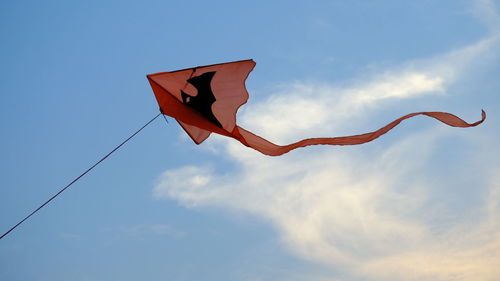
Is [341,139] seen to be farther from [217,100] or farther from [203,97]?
[203,97]

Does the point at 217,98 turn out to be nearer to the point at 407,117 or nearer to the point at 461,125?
the point at 407,117

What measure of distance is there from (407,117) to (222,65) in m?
3.94

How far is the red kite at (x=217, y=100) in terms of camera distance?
35.6ft

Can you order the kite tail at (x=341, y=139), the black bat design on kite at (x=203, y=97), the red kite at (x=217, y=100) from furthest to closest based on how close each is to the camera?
the black bat design on kite at (x=203, y=97), the red kite at (x=217, y=100), the kite tail at (x=341, y=139)

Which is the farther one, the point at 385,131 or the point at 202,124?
the point at 202,124

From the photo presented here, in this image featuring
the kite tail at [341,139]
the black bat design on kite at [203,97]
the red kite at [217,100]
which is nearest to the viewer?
the kite tail at [341,139]

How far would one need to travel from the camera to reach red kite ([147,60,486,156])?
1084 cm

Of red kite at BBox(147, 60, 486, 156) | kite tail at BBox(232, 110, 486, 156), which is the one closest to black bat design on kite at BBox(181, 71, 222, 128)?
red kite at BBox(147, 60, 486, 156)

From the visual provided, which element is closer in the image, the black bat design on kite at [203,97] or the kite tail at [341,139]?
the kite tail at [341,139]

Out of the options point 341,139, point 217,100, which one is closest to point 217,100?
point 217,100

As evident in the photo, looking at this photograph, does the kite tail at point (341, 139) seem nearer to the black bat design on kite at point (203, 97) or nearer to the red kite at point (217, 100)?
the red kite at point (217, 100)

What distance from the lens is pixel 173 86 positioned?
10.8m

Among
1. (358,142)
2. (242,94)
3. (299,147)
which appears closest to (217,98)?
(242,94)

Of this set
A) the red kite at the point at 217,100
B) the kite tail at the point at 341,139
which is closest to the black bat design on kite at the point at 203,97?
the red kite at the point at 217,100
